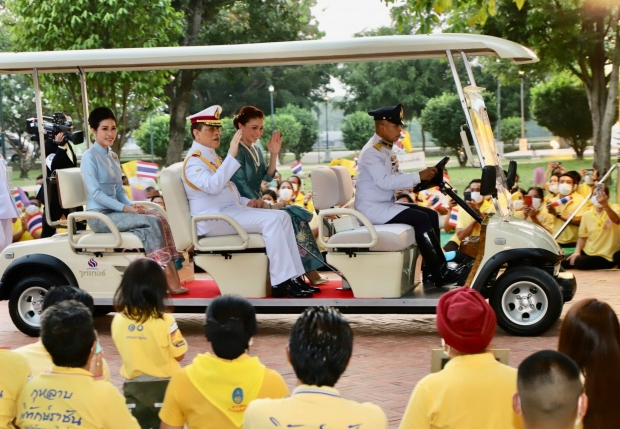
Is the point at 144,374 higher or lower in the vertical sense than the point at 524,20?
lower

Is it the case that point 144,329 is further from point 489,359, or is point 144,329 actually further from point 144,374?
point 489,359

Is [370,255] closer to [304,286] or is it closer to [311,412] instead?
[304,286]

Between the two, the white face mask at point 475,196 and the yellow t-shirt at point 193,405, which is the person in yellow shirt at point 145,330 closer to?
the yellow t-shirt at point 193,405

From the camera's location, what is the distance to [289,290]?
7434 millimetres

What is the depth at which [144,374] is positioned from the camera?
4344 mm

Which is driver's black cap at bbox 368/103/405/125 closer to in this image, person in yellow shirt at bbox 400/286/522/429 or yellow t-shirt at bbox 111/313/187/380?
yellow t-shirt at bbox 111/313/187/380

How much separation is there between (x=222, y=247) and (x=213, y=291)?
0.62 meters

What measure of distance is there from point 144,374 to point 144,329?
0.21 m

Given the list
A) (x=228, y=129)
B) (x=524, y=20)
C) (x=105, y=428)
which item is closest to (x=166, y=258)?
(x=105, y=428)

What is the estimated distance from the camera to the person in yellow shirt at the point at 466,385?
120 inches

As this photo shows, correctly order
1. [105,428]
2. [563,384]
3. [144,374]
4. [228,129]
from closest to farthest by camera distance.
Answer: [563,384]
[105,428]
[144,374]
[228,129]

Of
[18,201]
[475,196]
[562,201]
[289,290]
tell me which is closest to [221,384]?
[289,290]

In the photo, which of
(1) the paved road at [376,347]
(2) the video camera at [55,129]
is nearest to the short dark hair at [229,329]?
(1) the paved road at [376,347]

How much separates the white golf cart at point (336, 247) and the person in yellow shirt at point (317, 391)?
13.7ft
